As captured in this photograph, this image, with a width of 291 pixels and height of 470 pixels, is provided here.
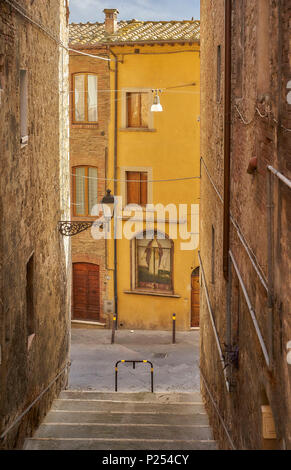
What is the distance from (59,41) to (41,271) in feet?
16.0

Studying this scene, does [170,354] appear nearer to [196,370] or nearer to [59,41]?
[196,370]

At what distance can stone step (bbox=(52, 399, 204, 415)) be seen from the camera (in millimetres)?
12852

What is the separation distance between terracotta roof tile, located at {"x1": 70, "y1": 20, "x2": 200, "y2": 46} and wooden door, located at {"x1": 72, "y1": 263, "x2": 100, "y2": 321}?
7.25m

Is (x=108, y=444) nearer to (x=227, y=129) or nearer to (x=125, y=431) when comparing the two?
(x=125, y=431)

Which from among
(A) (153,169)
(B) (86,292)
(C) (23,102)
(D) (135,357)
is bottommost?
(D) (135,357)

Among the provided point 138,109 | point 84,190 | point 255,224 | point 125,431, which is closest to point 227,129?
point 255,224

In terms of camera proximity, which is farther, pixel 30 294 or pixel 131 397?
pixel 131 397

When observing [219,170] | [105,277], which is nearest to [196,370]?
[105,277]

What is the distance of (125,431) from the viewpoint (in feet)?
35.0

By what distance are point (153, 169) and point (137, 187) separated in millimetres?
794

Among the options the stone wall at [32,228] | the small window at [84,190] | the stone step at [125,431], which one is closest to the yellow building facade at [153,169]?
the small window at [84,190]

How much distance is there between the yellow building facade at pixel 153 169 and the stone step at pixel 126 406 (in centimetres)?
800

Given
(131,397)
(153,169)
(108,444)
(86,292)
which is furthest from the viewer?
(86,292)

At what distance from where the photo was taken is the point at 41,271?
1176 cm
